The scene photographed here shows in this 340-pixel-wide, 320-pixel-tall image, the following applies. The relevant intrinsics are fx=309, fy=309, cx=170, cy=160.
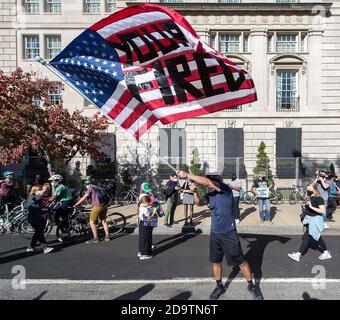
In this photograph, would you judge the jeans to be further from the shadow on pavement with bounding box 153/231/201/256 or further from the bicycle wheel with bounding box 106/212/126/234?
the bicycle wheel with bounding box 106/212/126/234

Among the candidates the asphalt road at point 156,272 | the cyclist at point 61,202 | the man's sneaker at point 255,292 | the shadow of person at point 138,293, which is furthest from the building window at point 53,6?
the man's sneaker at point 255,292

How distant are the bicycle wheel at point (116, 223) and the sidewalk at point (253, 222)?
1.09 feet

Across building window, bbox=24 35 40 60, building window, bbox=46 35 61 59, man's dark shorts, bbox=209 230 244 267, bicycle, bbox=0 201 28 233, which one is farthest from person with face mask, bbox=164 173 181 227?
building window, bbox=24 35 40 60

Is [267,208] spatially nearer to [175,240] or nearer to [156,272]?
[175,240]

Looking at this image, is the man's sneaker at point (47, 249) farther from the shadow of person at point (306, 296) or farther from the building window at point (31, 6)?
the building window at point (31, 6)

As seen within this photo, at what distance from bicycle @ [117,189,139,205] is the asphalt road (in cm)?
696

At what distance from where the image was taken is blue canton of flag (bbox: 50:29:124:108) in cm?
511

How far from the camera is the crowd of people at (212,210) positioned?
4.88 m

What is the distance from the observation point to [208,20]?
18.5 m

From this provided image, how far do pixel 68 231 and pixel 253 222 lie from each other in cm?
581

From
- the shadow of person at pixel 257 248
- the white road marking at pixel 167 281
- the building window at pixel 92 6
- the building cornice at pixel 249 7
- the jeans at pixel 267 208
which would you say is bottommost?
the shadow of person at pixel 257 248

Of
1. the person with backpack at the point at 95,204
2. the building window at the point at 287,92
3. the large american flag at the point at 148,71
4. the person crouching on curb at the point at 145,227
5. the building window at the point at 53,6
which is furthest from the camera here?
the building window at the point at 53,6
